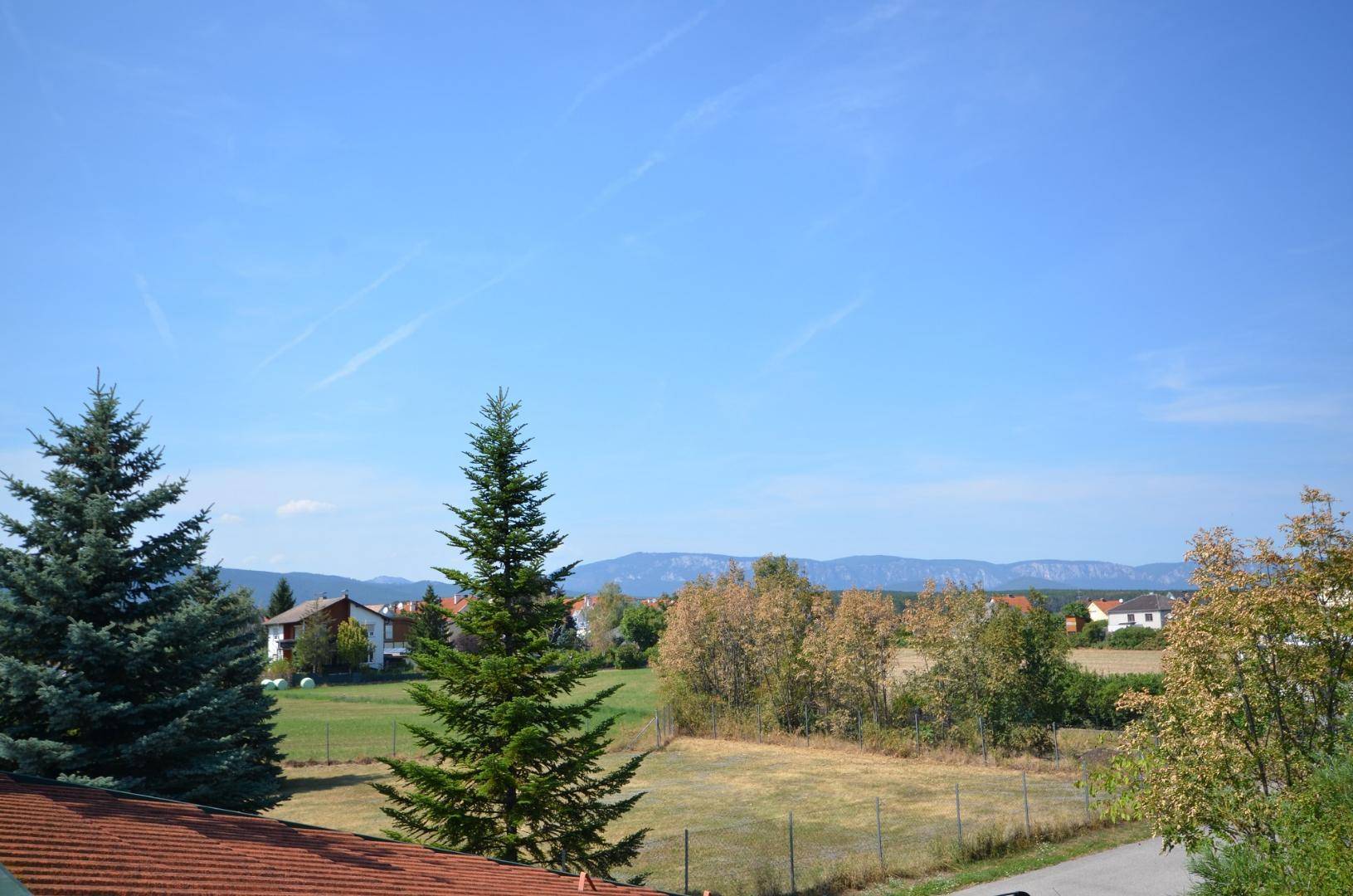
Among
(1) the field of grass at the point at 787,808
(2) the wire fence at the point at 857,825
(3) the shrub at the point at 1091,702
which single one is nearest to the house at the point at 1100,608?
(3) the shrub at the point at 1091,702

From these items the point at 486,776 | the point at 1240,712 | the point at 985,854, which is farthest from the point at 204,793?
the point at 985,854

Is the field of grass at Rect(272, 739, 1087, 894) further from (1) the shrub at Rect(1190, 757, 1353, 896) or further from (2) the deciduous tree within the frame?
(1) the shrub at Rect(1190, 757, 1353, 896)

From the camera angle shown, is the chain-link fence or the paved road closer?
the paved road

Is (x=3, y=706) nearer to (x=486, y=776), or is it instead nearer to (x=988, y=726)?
(x=486, y=776)

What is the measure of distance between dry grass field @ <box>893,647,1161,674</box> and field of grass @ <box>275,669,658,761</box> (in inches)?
786

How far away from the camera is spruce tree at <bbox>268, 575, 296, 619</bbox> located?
347 ft

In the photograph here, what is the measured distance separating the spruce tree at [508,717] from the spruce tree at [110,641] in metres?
3.42

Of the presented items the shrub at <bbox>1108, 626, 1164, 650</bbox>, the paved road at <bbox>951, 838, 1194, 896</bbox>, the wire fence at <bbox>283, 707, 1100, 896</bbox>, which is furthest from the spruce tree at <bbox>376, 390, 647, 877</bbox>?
the shrub at <bbox>1108, 626, 1164, 650</bbox>

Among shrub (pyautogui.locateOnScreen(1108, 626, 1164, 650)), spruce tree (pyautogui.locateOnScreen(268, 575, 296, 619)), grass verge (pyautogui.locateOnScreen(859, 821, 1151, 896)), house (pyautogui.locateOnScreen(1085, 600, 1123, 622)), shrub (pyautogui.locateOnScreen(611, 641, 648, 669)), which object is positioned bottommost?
shrub (pyautogui.locateOnScreen(611, 641, 648, 669))

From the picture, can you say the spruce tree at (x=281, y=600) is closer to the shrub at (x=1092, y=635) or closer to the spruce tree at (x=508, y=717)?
the shrub at (x=1092, y=635)

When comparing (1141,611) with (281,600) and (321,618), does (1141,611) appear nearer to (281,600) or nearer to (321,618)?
(321,618)

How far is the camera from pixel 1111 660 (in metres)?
75.3

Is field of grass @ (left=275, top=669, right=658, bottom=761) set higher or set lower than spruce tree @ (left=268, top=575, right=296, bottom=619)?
lower

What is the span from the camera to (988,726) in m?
38.2
